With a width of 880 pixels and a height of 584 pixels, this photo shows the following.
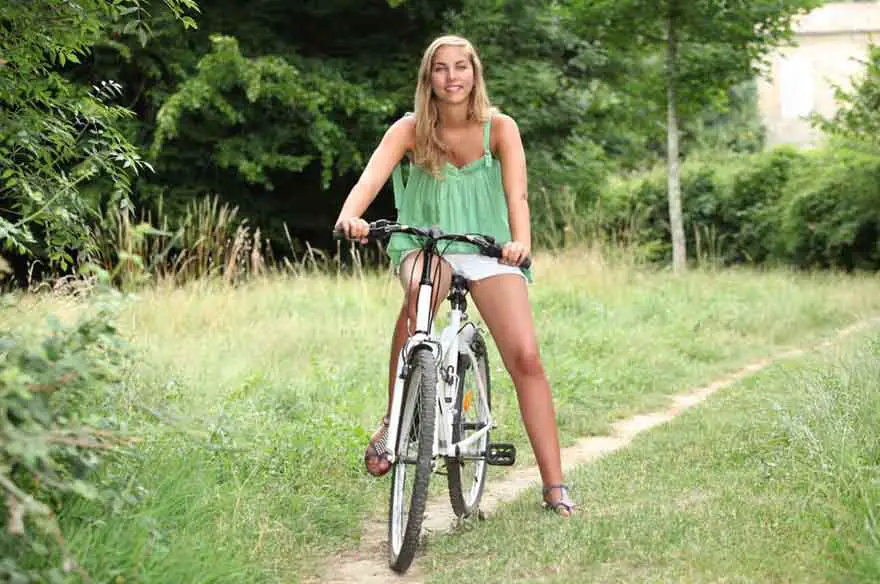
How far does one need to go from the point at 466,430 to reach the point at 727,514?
47.3 inches

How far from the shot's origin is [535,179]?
16922mm

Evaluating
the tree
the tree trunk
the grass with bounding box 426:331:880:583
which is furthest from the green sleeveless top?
the tree trunk

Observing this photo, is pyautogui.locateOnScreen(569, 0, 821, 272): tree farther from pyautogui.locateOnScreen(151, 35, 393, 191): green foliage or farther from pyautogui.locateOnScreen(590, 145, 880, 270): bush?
pyautogui.locateOnScreen(151, 35, 393, 191): green foliage

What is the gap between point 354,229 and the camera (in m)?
4.52

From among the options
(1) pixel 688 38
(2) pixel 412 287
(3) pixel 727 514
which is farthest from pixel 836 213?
(2) pixel 412 287

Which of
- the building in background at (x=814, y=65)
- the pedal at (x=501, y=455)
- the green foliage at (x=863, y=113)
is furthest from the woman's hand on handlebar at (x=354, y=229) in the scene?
the building in background at (x=814, y=65)

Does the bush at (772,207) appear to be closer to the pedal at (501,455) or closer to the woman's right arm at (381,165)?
the pedal at (501,455)

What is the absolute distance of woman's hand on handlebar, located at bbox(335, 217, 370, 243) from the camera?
451cm

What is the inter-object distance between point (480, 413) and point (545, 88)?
460 inches

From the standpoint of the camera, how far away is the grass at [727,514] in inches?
156

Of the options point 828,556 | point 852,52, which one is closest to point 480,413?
point 828,556

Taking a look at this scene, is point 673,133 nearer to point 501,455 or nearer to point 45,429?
point 501,455

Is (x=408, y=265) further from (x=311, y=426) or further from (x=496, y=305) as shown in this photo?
(x=311, y=426)

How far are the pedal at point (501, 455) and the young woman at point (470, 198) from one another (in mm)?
130
